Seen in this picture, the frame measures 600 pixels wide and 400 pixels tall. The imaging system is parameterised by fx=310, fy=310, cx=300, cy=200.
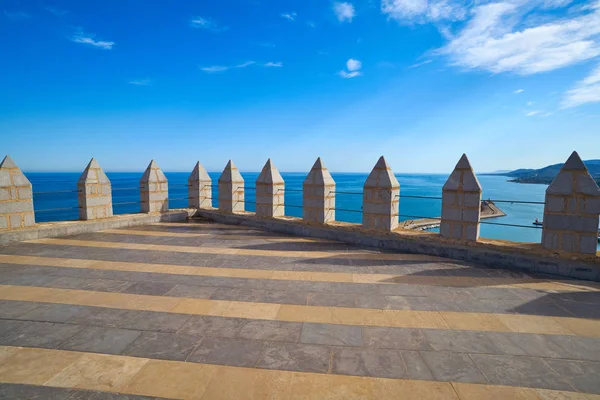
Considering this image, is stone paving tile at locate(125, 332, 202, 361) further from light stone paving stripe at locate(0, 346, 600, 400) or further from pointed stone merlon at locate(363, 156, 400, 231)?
pointed stone merlon at locate(363, 156, 400, 231)

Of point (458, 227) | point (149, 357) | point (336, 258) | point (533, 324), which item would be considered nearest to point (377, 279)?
point (336, 258)

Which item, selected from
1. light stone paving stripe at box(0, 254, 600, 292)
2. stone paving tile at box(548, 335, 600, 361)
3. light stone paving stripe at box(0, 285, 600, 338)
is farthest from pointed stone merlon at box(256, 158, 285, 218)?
stone paving tile at box(548, 335, 600, 361)

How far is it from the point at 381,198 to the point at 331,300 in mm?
3742

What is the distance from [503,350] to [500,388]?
703mm

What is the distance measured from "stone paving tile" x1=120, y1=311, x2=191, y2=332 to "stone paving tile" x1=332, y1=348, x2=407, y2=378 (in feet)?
6.28

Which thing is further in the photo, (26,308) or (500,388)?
(26,308)

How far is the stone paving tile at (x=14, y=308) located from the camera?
3.91 meters

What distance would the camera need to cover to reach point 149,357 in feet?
10.1

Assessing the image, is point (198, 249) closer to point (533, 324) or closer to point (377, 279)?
point (377, 279)

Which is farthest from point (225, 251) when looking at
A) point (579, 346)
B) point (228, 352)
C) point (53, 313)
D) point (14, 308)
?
point (579, 346)

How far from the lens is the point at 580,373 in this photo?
9.46 feet

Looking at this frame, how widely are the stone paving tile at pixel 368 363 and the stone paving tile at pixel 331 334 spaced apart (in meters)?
0.15

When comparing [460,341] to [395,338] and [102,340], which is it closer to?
[395,338]

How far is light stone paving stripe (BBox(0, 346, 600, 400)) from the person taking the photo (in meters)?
2.60
